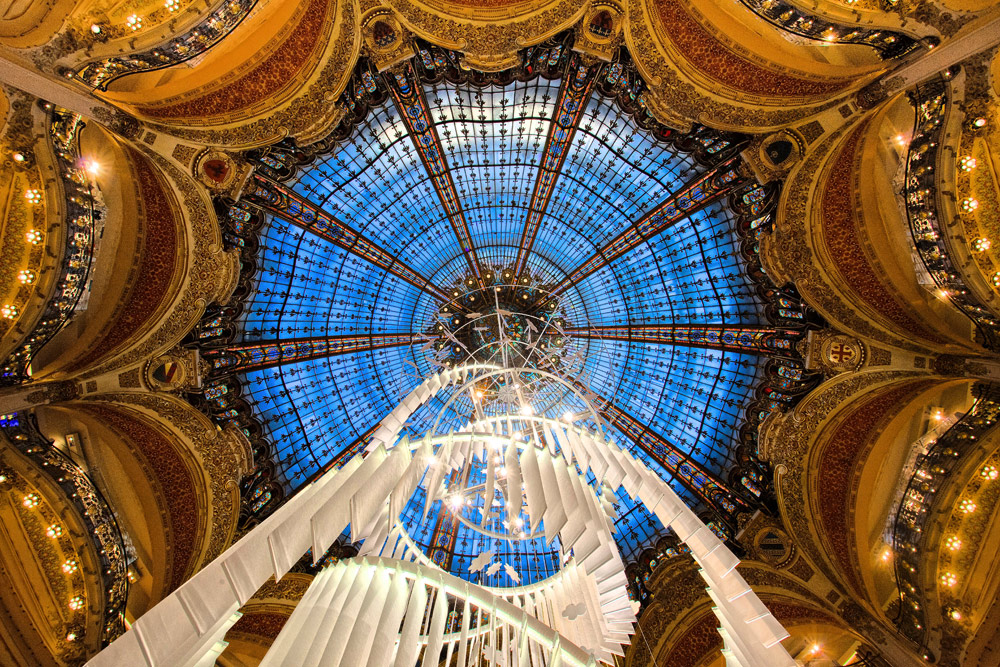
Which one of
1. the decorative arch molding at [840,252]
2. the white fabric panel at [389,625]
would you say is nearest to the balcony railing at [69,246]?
the white fabric panel at [389,625]

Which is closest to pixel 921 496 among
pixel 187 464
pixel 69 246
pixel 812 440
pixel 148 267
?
pixel 812 440

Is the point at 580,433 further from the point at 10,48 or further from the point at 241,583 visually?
the point at 10,48

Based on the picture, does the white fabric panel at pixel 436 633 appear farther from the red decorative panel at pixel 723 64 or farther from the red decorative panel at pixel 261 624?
the red decorative panel at pixel 723 64

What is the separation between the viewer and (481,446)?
333 inches

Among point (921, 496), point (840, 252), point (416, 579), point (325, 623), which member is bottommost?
point (921, 496)

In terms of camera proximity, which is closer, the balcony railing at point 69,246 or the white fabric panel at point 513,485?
the white fabric panel at point 513,485

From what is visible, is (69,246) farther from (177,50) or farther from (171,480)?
(171,480)

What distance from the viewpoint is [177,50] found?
10.0 meters

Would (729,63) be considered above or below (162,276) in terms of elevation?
above

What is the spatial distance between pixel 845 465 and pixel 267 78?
17641mm

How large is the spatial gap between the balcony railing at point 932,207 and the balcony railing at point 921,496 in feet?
5.25

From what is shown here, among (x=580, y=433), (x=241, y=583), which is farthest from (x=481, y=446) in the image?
(x=241, y=583)

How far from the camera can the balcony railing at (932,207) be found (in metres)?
9.30

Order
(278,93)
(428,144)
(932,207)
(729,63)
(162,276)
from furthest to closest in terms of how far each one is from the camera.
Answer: (428,144) < (162,276) < (278,93) < (729,63) < (932,207)
